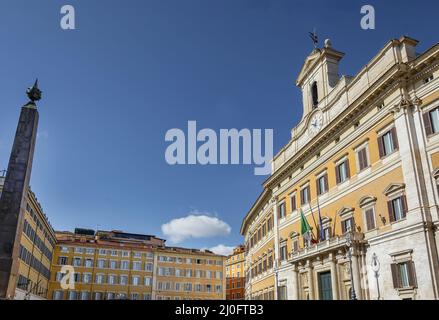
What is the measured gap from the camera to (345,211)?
83.1 feet

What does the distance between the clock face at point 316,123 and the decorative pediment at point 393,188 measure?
9141 millimetres

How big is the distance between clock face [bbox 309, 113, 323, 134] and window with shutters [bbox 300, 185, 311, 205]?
4.36 metres

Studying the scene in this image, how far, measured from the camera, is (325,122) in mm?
29188

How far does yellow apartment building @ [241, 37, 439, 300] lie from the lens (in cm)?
1972

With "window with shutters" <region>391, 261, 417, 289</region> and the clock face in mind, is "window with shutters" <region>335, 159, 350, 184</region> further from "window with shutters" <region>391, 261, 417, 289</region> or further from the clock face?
"window with shutters" <region>391, 261, 417, 289</region>

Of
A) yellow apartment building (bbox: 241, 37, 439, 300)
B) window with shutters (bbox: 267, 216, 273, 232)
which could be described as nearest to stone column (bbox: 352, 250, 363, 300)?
yellow apartment building (bbox: 241, 37, 439, 300)

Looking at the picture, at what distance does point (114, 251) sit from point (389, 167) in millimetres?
57131

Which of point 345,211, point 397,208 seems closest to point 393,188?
point 397,208

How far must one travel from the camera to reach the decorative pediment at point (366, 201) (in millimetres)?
22891

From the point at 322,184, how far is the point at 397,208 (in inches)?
320

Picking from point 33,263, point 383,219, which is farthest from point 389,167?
point 33,263

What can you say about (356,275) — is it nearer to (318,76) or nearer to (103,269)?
(318,76)
